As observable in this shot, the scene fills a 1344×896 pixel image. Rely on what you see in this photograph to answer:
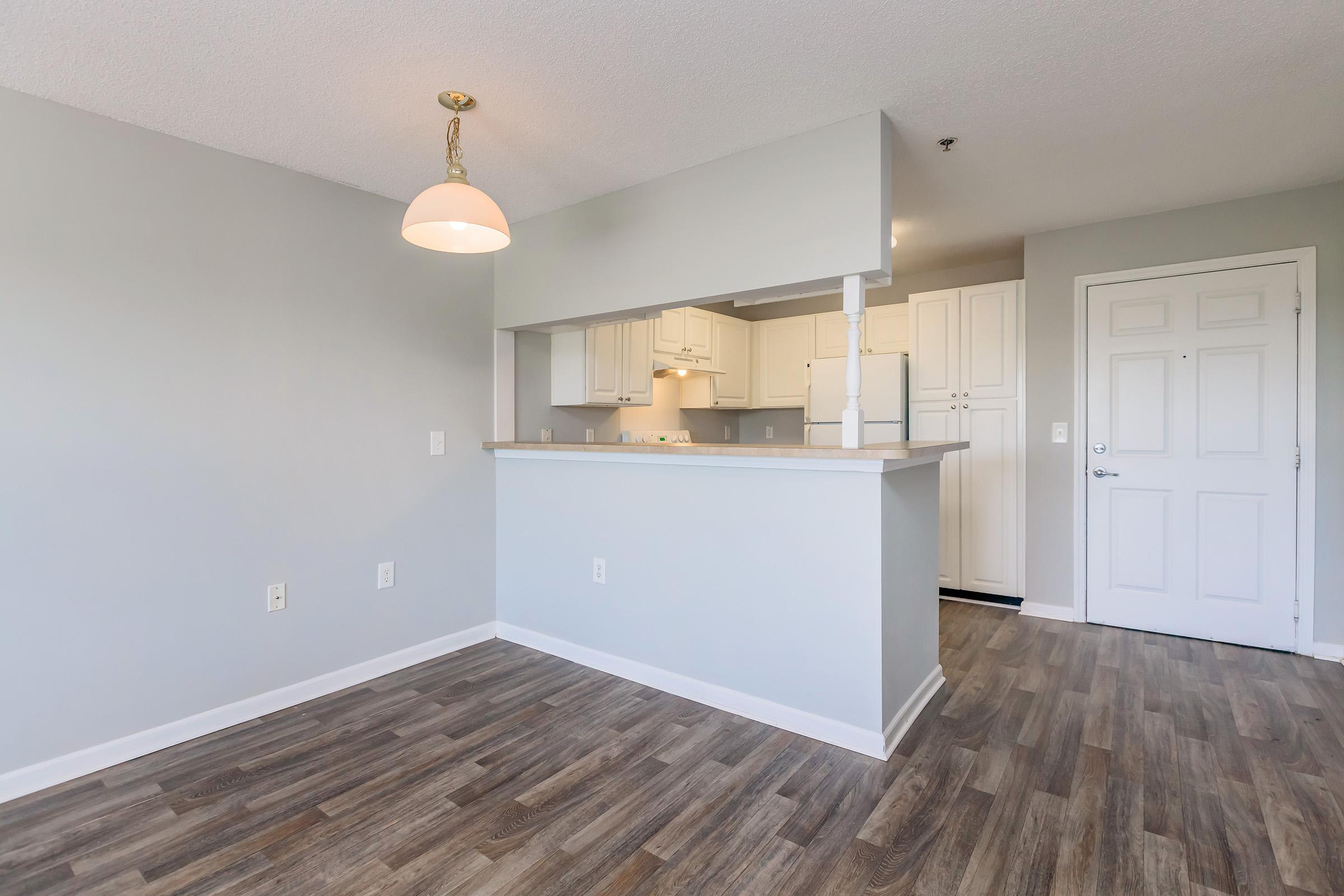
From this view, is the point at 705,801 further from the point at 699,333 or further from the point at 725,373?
the point at 725,373

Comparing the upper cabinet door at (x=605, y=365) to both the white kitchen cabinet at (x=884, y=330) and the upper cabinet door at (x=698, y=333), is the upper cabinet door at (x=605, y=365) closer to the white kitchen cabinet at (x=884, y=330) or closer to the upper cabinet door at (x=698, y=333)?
the upper cabinet door at (x=698, y=333)

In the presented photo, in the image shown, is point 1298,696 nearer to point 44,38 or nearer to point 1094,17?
point 1094,17

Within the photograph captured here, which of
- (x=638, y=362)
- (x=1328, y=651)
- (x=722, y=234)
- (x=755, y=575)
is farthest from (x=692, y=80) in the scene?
(x=1328, y=651)

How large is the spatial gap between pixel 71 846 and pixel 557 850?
1398 millimetres

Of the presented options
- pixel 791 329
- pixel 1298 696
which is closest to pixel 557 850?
pixel 1298 696

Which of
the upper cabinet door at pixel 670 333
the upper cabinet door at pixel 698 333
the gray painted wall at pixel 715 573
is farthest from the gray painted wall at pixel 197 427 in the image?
the upper cabinet door at pixel 698 333

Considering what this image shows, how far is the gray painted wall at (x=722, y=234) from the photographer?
90.6 inches

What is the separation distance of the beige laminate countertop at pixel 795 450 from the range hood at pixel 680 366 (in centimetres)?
149

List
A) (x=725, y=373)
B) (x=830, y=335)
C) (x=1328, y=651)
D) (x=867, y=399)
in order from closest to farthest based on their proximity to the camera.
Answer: (x=1328, y=651) < (x=867, y=399) < (x=830, y=335) < (x=725, y=373)

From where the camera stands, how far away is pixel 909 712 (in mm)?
2502

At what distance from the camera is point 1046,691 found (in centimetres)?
277

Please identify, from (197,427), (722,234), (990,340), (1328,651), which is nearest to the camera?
(197,427)

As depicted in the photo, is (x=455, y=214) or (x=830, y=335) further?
(x=830, y=335)

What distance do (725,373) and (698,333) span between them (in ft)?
1.58
